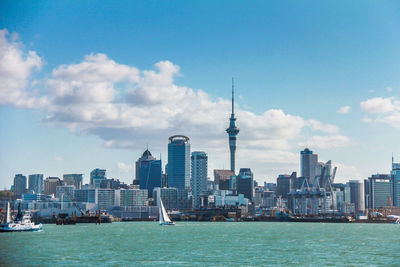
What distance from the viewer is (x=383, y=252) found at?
9744cm

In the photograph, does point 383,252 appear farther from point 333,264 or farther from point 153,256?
point 153,256

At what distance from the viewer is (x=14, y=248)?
337 feet

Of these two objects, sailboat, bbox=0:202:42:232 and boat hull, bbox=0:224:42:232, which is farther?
sailboat, bbox=0:202:42:232

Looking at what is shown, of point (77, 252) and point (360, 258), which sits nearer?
point (360, 258)

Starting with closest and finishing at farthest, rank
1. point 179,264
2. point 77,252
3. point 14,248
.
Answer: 1. point 179,264
2. point 77,252
3. point 14,248

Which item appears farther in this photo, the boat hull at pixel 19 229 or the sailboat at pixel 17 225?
the sailboat at pixel 17 225

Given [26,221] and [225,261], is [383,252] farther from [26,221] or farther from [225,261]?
[26,221]

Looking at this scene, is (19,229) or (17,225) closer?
(19,229)

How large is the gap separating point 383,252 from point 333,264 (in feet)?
72.5

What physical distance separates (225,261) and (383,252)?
30350mm

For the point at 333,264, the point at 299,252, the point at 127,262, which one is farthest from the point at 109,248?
the point at 333,264

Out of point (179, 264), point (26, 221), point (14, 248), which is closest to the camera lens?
point (179, 264)

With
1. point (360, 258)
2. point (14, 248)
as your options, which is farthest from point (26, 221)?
point (360, 258)

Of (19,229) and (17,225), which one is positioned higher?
(17,225)
